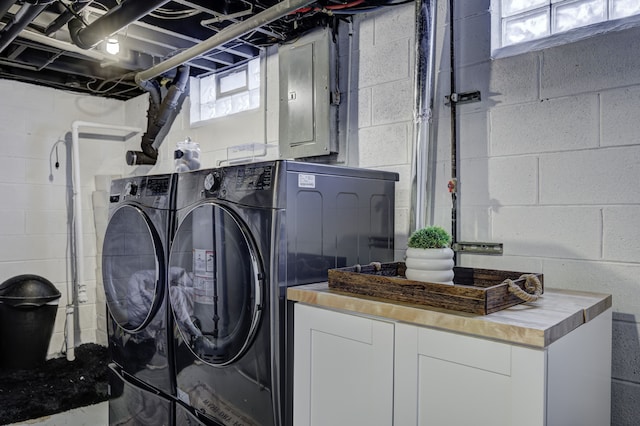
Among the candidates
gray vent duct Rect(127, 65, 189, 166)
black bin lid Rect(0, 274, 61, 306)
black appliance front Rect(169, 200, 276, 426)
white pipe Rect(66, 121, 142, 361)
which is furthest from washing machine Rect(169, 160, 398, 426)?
white pipe Rect(66, 121, 142, 361)

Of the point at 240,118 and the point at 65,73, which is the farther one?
the point at 65,73

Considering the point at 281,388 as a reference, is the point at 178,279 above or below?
above

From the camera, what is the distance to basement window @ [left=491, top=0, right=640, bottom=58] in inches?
67.9

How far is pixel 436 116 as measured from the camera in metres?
2.20

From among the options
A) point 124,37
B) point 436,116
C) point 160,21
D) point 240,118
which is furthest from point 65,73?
point 436,116

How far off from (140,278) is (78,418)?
4.55ft

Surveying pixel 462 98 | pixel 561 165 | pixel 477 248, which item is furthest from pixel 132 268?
pixel 561 165

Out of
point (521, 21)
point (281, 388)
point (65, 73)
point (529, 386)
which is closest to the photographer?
point (529, 386)

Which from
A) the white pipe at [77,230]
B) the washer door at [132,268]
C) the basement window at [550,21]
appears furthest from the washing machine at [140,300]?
the basement window at [550,21]

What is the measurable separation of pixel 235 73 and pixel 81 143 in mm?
1802

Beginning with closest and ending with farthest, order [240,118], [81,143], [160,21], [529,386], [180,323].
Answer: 1. [529,386]
2. [180,323]
3. [160,21]
4. [240,118]
5. [81,143]

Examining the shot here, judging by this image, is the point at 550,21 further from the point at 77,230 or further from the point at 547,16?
the point at 77,230

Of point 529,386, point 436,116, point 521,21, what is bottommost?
point 529,386

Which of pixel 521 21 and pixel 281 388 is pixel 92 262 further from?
pixel 521 21
